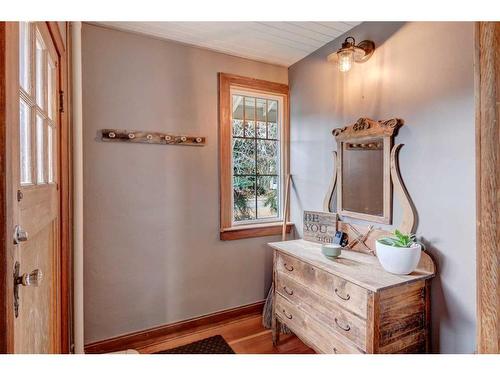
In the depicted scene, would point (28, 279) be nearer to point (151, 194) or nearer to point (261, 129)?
point (151, 194)

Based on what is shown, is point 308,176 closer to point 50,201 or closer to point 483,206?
point 483,206

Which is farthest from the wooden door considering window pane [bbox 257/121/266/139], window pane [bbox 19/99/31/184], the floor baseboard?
window pane [bbox 257/121/266/139]

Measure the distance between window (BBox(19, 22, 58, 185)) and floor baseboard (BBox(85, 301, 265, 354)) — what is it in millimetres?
1357

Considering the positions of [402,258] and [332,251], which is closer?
[402,258]

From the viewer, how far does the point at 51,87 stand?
1262 millimetres

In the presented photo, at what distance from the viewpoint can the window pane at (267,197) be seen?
8.45ft

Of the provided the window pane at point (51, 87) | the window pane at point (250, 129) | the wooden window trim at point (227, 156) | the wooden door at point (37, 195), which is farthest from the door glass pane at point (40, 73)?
the window pane at point (250, 129)

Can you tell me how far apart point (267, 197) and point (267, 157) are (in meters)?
0.39

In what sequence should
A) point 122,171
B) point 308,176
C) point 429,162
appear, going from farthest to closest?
point 308,176 → point 122,171 → point 429,162

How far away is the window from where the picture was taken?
0.82 meters

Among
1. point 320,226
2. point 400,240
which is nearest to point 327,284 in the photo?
point 400,240
